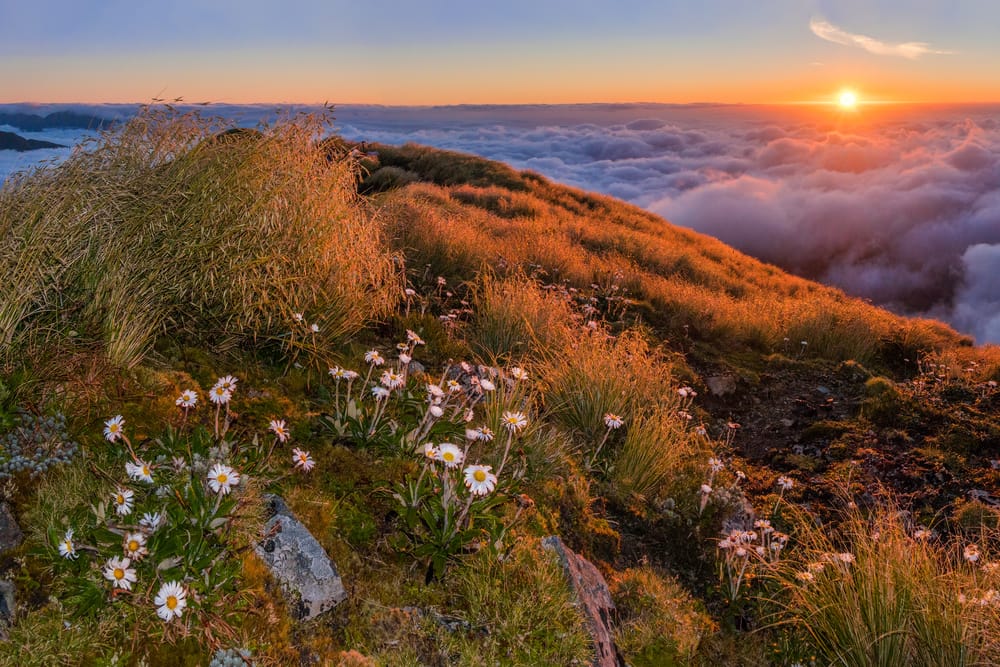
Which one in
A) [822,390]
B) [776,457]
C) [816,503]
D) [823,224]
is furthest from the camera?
[823,224]

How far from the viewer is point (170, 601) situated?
206 cm

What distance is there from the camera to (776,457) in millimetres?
Answer: 5973

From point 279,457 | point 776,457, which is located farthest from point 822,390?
point 279,457

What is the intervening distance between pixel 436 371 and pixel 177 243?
2184 mm

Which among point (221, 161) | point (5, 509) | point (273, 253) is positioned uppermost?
point (221, 161)

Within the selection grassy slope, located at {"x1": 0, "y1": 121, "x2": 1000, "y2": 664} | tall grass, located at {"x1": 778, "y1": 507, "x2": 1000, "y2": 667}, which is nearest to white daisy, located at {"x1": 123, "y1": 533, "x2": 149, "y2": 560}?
grassy slope, located at {"x1": 0, "y1": 121, "x2": 1000, "y2": 664}

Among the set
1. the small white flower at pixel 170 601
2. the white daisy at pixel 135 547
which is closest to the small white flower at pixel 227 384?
the white daisy at pixel 135 547

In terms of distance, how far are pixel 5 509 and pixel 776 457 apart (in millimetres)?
5861

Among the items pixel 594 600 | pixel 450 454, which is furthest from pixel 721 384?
pixel 450 454

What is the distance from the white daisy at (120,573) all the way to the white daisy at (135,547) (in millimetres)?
33

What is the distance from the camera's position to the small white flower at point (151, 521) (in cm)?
232

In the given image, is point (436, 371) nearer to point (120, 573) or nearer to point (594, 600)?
point (594, 600)

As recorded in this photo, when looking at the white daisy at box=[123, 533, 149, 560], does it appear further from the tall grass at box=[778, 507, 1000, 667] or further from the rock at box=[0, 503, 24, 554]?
the tall grass at box=[778, 507, 1000, 667]

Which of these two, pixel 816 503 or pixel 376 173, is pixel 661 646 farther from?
pixel 376 173
